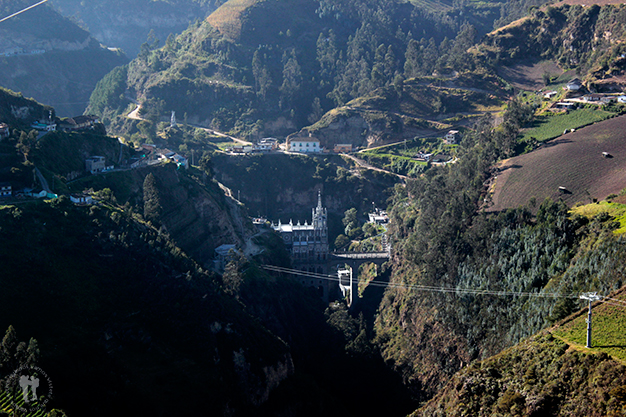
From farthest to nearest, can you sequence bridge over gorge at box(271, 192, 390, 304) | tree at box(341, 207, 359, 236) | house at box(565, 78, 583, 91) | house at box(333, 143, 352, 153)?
house at box(333, 143, 352, 153)
tree at box(341, 207, 359, 236)
house at box(565, 78, 583, 91)
bridge over gorge at box(271, 192, 390, 304)

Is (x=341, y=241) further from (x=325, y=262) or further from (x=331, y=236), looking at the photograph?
(x=325, y=262)

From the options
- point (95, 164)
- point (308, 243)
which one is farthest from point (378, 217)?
point (95, 164)

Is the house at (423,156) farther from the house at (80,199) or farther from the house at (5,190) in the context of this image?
the house at (5,190)

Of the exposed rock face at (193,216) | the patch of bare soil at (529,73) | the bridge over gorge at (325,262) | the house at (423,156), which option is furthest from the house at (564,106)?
the exposed rock face at (193,216)

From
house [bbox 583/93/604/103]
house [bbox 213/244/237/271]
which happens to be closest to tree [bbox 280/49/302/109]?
house [bbox 213/244/237/271]

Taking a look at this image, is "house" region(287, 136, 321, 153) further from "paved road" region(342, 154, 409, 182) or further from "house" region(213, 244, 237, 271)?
"house" region(213, 244, 237, 271)
